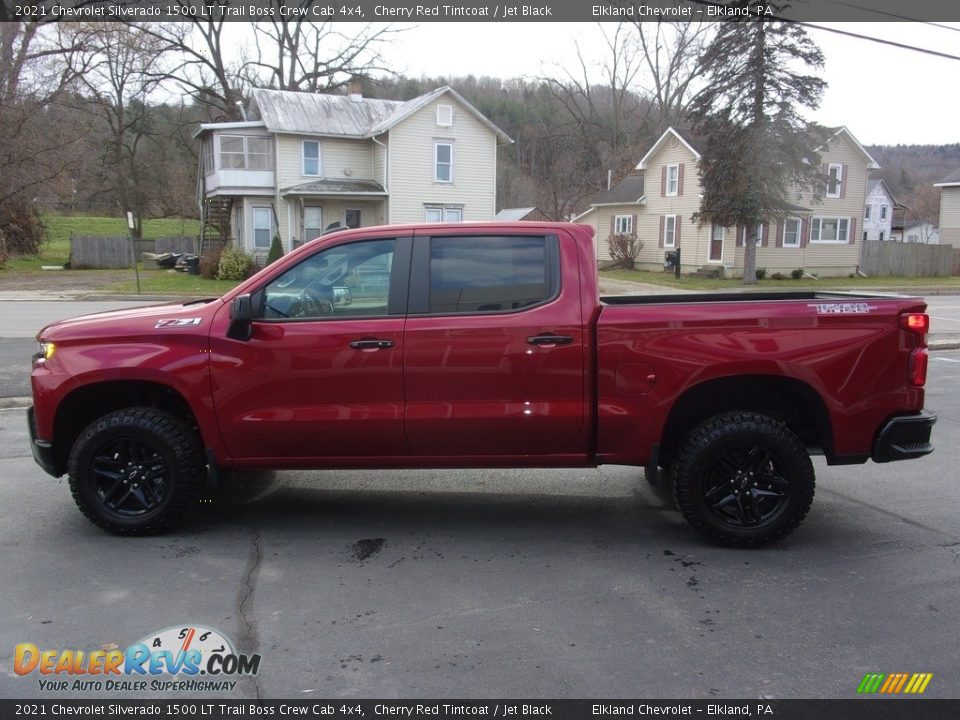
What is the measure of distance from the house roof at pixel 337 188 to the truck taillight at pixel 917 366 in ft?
102

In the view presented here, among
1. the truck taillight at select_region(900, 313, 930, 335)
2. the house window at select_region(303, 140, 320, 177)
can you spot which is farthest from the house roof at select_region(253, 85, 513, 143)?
the truck taillight at select_region(900, 313, 930, 335)

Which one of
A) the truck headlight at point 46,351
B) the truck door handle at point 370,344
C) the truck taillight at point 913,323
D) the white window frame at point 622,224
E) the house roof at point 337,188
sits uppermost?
the house roof at point 337,188

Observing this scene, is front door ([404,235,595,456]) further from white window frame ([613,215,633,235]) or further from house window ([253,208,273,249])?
white window frame ([613,215,633,235])

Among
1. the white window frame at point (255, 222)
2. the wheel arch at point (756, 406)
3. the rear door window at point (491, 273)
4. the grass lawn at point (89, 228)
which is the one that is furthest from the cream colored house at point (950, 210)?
the rear door window at point (491, 273)

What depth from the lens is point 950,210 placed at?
51.0 m

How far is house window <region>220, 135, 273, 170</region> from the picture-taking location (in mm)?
34656

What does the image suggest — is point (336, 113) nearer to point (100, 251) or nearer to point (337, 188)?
point (337, 188)

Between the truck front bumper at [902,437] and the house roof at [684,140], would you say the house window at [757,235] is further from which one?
the truck front bumper at [902,437]

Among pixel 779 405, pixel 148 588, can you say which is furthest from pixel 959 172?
pixel 148 588

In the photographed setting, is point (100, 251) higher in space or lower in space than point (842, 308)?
higher

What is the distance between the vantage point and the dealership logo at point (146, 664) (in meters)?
3.32

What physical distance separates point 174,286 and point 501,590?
26.3m

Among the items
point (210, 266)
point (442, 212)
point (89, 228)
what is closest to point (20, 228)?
point (210, 266)

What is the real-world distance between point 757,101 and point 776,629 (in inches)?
1189
